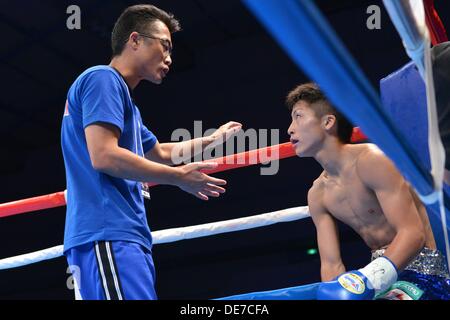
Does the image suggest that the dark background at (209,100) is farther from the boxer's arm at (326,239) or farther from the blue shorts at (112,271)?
the blue shorts at (112,271)

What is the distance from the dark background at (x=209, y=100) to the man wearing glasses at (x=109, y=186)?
4001 mm

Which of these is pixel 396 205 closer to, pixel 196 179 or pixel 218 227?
pixel 196 179

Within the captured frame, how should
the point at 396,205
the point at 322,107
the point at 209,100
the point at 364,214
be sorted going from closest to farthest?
the point at 396,205 < the point at 364,214 < the point at 322,107 < the point at 209,100

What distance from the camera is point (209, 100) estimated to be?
5840mm

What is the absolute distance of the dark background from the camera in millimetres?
5215

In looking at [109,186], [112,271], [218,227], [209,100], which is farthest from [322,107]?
[209,100]

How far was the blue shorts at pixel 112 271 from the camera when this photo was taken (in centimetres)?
116

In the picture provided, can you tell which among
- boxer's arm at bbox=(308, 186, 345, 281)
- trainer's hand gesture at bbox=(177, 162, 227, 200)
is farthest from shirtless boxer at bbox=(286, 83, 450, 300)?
trainer's hand gesture at bbox=(177, 162, 227, 200)

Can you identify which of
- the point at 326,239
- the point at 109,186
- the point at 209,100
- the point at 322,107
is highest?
the point at 209,100

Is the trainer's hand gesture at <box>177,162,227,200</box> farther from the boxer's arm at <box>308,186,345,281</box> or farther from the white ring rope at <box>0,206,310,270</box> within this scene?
the white ring rope at <box>0,206,310,270</box>

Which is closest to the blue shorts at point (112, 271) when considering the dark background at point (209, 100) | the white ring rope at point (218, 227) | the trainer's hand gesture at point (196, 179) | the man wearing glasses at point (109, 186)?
the man wearing glasses at point (109, 186)

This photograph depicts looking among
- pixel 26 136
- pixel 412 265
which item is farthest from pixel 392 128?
pixel 26 136

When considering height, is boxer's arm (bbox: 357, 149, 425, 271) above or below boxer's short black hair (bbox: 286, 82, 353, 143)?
below

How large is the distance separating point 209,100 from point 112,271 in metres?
4.75
